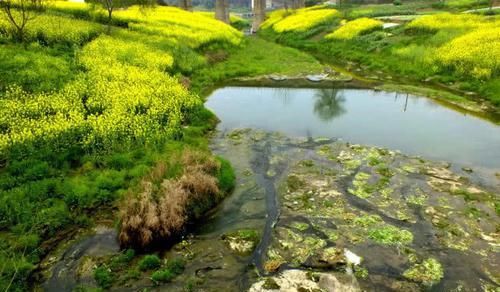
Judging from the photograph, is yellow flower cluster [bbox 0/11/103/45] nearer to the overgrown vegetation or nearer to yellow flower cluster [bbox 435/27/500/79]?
the overgrown vegetation

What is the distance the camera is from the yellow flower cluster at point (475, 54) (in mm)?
27016

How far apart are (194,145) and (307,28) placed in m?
43.9

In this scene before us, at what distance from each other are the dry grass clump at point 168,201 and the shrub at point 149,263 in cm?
69

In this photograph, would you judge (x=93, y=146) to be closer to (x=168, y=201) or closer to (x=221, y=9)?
(x=168, y=201)

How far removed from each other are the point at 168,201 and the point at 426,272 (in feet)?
23.9

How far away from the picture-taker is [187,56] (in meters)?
31.8

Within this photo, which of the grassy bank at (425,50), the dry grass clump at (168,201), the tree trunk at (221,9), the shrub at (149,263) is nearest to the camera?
the shrub at (149,263)

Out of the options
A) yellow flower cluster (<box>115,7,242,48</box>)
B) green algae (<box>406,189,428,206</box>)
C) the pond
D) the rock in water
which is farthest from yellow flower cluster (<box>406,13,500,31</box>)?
green algae (<box>406,189,428,206</box>)

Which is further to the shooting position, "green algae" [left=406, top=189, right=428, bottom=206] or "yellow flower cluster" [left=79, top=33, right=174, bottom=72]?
"yellow flower cluster" [left=79, top=33, right=174, bottom=72]

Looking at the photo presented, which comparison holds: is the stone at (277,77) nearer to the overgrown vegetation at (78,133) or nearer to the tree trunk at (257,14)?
the overgrown vegetation at (78,133)

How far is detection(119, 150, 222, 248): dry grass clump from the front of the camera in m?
11.1

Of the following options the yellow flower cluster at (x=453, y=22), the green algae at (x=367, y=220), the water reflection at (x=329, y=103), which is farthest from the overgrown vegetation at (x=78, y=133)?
the yellow flower cluster at (x=453, y=22)

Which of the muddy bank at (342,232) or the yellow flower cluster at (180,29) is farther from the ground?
the yellow flower cluster at (180,29)

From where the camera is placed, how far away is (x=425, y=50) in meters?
34.2
